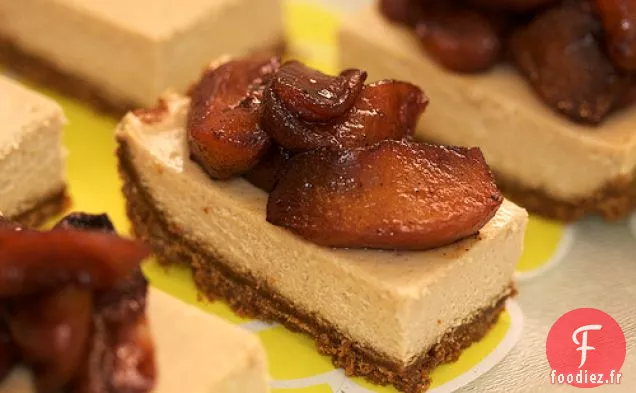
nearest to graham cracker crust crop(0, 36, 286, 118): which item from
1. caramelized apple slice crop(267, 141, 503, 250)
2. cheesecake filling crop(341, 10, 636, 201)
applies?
cheesecake filling crop(341, 10, 636, 201)

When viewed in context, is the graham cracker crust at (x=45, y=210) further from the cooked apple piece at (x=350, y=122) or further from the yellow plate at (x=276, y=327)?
the cooked apple piece at (x=350, y=122)

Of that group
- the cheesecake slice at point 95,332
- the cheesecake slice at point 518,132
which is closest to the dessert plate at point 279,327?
the cheesecake slice at point 518,132

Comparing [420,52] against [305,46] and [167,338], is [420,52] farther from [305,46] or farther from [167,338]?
[167,338]

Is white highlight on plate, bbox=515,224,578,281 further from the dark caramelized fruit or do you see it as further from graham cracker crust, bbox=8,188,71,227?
graham cracker crust, bbox=8,188,71,227

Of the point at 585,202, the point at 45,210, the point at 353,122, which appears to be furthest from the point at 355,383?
the point at 45,210

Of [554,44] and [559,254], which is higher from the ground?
[554,44]

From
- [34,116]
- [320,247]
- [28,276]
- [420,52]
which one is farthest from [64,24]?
[28,276]

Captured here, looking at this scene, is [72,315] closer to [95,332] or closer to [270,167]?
[95,332]
